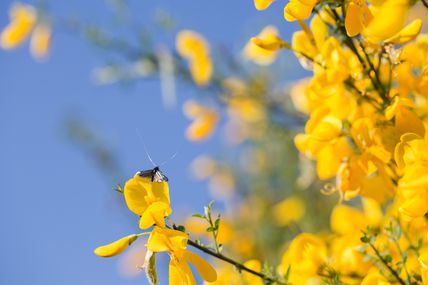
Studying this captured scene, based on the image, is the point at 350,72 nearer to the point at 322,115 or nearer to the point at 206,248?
the point at 322,115

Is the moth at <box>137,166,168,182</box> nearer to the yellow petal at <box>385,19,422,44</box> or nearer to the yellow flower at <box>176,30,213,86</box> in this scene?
the yellow petal at <box>385,19,422,44</box>

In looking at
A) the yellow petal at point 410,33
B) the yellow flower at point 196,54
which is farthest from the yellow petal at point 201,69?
the yellow petal at point 410,33

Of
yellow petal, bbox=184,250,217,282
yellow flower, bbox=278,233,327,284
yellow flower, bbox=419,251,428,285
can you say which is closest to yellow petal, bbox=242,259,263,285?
yellow flower, bbox=278,233,327,284

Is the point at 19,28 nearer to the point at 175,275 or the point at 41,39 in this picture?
the point at 41,39

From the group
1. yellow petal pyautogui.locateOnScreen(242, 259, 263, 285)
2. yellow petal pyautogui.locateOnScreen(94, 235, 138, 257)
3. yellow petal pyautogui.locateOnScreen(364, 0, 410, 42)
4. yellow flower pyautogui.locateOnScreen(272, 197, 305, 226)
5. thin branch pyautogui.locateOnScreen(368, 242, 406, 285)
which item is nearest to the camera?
yellow petal pyautogui.locateOnScreen(364, 0, 410, 42)

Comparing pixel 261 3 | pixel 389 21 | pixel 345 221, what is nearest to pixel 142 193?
pixel 261 3

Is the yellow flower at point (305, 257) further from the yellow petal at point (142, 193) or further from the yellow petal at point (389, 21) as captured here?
the yellow petal at point (389, 21)
